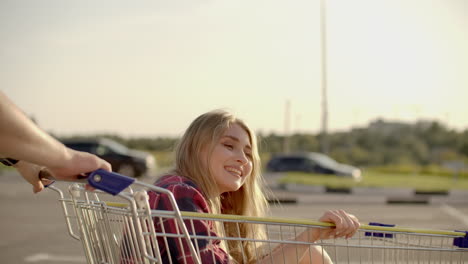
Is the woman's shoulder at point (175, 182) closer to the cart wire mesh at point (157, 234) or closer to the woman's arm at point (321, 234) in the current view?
the cart wire mesh at point (157, 234)

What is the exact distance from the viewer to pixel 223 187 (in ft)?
8.91

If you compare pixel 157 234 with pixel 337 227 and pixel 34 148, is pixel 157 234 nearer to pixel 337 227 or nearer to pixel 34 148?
pixel 34 148

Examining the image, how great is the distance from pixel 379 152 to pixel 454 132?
4741 millimetres

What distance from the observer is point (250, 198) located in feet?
9.82

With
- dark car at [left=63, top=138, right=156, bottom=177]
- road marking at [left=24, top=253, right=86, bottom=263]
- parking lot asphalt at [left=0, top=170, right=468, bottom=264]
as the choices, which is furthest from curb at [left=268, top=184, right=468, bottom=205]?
dark car at [left=63, top=138, right=156, bottom=177]

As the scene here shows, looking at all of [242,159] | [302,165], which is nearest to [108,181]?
[242,159]

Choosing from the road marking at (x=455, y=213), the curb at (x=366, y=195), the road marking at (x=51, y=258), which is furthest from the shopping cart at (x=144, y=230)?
the curb at (x=366, y=195)

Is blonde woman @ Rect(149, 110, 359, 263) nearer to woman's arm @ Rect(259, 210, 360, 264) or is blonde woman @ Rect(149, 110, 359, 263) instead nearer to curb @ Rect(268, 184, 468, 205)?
woman's arm @ Rect(259, 210, 360, 264)

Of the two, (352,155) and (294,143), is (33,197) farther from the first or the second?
(294,143)

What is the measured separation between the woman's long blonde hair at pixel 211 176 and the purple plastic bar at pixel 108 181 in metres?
0.90

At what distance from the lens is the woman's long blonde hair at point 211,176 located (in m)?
2.67

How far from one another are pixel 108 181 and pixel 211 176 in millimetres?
1032

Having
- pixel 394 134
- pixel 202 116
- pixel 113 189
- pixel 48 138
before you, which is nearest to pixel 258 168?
pixel 202 116

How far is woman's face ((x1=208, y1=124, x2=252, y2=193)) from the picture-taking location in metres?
2.69
